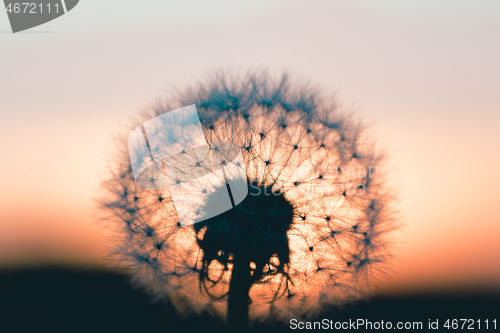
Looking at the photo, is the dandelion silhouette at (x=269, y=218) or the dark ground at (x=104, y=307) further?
the dark ground at (x=104, y=307)

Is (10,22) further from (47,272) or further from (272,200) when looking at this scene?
(272,200)

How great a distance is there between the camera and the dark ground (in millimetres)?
1841

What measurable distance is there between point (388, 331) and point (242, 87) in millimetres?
2024

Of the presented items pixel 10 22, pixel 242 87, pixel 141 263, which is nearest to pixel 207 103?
pixel 242 87

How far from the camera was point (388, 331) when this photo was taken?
1.79 meters

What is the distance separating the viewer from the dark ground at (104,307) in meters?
1.84

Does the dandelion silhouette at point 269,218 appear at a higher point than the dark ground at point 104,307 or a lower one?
higher

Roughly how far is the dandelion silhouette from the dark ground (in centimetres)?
43

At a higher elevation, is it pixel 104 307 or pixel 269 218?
pixel 269 218

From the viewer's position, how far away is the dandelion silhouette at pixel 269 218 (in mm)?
1260

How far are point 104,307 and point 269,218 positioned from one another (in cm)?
172

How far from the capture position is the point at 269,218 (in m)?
1.26

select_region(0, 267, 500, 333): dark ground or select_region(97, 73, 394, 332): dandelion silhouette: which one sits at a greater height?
select_region(97, 73, 394, 332): dandelion silhouette

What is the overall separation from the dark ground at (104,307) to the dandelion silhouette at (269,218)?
426 millimetres
